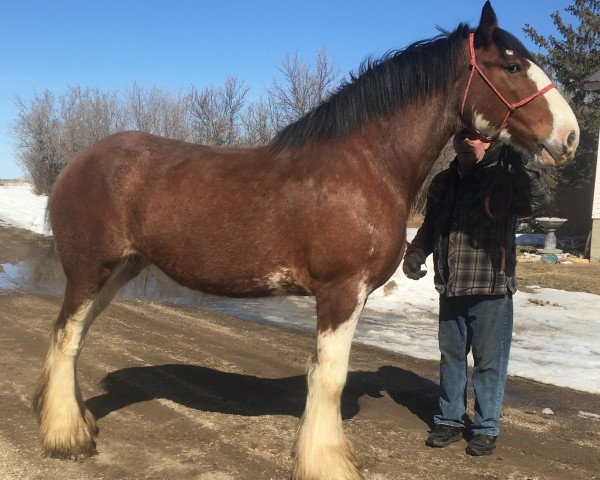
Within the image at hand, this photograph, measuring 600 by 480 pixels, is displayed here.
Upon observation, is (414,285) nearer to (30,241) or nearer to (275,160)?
(275,160)

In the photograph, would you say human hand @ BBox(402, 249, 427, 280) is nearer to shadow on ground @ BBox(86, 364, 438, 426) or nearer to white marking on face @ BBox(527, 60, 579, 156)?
shadow on ground @ BBox(86, 364, 438, 426)

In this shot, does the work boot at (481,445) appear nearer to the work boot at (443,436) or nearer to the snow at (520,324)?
the work boot at (443,436)

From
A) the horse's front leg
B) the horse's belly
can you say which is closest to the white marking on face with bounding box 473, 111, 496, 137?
the horse's front leg

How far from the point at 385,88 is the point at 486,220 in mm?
1080

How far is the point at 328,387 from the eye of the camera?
298 cm

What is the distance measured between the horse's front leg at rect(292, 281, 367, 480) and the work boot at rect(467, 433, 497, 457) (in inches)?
35.5

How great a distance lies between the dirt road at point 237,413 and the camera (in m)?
3.20

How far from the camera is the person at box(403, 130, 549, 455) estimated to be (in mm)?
3387

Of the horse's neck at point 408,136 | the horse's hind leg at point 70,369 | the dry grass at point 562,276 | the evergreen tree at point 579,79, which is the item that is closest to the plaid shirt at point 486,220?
the horse's neck at point 408,136

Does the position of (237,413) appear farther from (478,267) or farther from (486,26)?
(486,26)

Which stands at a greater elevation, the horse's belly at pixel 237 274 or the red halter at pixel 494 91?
the red halter at pixel 494 91

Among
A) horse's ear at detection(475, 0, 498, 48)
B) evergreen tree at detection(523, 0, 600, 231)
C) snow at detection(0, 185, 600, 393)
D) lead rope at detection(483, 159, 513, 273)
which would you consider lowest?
snow at detection(0, 185, 600, 393)

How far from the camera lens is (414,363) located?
568 centimetres

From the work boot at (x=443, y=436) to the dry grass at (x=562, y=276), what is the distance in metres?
6.75
